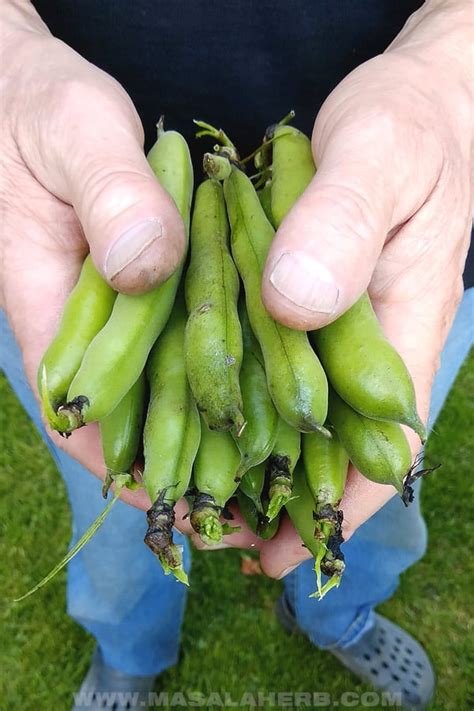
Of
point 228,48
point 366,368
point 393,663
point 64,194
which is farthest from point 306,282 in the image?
point 393,663

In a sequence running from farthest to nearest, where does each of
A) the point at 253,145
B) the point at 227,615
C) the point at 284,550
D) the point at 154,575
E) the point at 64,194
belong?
the point at 227,615
the point at 154,575
the point at 253,145
the point at 64,194
the point at 284,550

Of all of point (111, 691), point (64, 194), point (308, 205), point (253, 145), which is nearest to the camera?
point (308, 205)

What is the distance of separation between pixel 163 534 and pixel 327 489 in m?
0.31

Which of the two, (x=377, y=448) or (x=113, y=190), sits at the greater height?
(x=113, y=190)

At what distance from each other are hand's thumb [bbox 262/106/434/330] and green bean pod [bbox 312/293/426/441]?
62mm

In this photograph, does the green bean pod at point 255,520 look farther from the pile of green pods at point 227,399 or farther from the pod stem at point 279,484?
the pod stem at point 279,484

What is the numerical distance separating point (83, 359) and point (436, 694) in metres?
2.43

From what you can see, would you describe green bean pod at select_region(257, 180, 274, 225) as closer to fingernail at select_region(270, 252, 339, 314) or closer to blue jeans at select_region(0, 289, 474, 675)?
A: fingernail at select_region(270, 252, 339, 314)

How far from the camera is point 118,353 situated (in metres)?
1.28

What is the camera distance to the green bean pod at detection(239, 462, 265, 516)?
1348 millimetres

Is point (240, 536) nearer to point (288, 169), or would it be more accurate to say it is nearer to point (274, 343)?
point (274, 343)

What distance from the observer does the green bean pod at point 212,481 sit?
125 centimetres

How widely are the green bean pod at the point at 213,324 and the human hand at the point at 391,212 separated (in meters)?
0.10

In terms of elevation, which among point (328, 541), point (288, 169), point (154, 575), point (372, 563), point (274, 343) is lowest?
point (154, 575)
